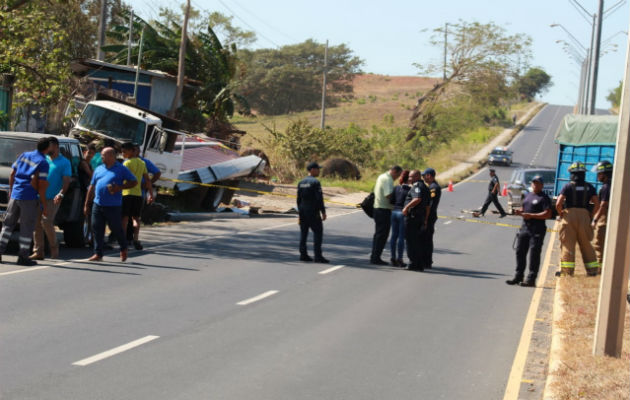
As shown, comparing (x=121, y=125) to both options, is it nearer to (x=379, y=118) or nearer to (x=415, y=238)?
(x=415, y=238)

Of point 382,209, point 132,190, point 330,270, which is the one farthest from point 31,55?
point 330,270

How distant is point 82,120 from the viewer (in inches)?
827

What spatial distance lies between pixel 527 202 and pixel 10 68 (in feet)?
39.8

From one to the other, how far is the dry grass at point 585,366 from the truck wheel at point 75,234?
8.30m

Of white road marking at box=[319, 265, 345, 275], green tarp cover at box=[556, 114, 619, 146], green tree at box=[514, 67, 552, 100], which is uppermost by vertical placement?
green tree at box=[514, 67, 552, 100]

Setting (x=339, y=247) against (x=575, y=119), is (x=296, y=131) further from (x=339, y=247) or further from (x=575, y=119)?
(x=339, y=247)

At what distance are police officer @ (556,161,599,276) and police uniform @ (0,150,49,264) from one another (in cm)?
821

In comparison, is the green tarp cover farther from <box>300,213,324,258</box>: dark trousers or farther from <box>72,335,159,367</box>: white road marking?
<box>72,335,159,367</box>: white road marking

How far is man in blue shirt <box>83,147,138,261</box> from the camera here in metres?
12.6

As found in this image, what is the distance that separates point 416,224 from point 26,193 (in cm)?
645

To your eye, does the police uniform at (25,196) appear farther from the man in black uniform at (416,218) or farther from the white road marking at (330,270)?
the man in black uniform at (416,218)

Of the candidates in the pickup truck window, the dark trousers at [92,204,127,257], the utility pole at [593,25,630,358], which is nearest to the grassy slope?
the pickup truck window

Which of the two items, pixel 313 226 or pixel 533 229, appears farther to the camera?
pixel 313 226

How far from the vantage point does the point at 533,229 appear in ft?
43.7
